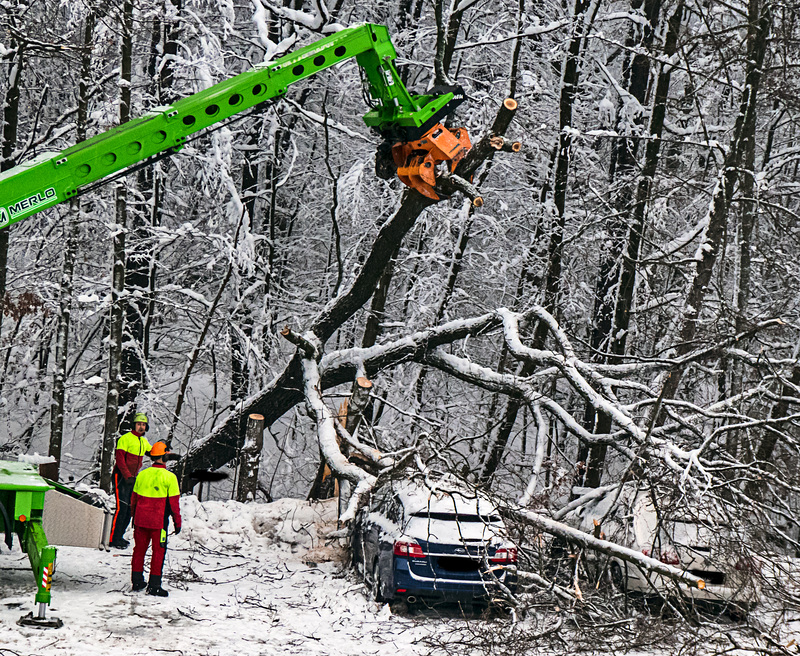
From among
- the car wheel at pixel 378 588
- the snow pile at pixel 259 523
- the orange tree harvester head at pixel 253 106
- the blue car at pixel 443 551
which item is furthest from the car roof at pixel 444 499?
the orange tree harvester head at pixel 253 106

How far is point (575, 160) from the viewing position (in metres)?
18.3

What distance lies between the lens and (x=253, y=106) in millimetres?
9648

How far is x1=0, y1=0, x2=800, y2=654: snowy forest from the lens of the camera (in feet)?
44.0

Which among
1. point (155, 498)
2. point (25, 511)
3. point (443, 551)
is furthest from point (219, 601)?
point (443, 551)

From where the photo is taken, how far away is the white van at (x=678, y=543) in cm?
910

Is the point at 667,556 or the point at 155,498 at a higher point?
the point at 155,498

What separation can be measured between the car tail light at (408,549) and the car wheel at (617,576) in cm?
221

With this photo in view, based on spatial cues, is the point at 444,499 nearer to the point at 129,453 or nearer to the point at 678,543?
the point at 678,543

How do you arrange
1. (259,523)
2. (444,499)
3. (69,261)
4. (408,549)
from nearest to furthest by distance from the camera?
(408,549)
(444,499)
(259,523)
(69,261)

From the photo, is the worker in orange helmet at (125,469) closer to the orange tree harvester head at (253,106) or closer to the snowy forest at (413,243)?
the snowy forest at (413,243)

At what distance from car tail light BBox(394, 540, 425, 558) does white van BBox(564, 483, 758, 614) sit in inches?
77.0

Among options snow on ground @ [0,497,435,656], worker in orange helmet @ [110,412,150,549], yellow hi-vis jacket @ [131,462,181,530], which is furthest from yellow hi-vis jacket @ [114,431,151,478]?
yellow hi-vis jacket @ [131,462,181,530]

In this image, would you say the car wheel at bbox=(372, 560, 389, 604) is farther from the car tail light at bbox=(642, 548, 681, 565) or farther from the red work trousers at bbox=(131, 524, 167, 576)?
the car tail light at bbox=(642, 548, 681, 565)

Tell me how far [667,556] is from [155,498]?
5.41m
